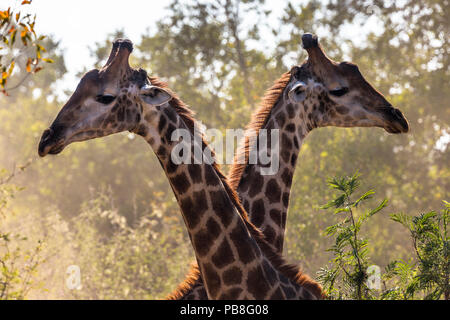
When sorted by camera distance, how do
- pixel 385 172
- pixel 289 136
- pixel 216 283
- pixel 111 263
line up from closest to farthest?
pixel 216 283
pixel 289 136
pixel 111 263
pixel 385 172

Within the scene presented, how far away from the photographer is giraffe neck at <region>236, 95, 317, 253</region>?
20.9 ft

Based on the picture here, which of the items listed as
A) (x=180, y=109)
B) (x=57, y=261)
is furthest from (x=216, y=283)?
(x=57, y=261)

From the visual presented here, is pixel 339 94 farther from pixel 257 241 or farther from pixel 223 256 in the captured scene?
pixel 223 256

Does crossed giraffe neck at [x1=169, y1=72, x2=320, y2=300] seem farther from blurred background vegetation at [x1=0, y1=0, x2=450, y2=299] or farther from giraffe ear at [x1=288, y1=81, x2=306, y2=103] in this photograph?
blurred background vegetation at [x1=0, y1=0, x2=450, y2=299]

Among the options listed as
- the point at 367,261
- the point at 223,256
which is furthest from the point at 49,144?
the point at 367,261

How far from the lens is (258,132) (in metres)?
6.66

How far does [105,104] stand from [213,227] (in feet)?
4.32

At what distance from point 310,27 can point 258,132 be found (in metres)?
16.7

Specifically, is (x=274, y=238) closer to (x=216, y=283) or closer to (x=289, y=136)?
(x=289, y=136)

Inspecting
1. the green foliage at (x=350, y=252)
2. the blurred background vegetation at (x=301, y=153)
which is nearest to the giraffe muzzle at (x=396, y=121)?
the green foliage at (x=350, y=252)

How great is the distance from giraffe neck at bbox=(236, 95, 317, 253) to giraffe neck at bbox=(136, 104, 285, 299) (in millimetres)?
1527

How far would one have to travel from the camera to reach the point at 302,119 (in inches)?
263

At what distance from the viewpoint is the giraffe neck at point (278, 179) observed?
636cm

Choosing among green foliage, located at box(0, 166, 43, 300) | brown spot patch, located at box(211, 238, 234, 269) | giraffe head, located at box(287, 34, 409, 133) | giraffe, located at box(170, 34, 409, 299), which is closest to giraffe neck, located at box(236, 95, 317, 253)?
giraffe, located at box(170, 34, 409, 299)
